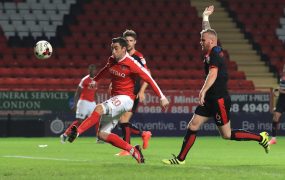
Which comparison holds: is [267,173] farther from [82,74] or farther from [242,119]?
[82,74]

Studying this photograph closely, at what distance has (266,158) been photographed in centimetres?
1334

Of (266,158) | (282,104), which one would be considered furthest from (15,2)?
(266,158)

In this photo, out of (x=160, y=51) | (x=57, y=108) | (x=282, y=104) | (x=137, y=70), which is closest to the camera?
(x=137, y=70)

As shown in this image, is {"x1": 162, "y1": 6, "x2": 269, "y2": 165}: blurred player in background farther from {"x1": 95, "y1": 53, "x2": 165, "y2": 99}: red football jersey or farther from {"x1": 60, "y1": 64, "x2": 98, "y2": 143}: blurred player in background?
{"x1": 60, "y1": 64, "x2": 98, "y2": 143}: blurred player in background

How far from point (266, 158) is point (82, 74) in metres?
14.5

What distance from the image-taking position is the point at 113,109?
10.7 m

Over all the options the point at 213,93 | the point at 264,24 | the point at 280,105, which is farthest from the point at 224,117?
the point at 264,24

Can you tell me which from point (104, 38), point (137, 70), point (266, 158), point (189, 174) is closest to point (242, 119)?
point (104, 38)

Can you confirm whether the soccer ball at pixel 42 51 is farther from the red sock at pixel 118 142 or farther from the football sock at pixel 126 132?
the red sock at pixel 118 142

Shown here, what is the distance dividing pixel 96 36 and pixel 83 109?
10139 mm

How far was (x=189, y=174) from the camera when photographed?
920cm

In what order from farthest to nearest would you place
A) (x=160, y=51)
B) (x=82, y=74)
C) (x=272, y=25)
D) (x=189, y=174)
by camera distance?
(x=272, y=25) → (x=160, y=51) → (x=82, y=74) → (x=189, y=174)

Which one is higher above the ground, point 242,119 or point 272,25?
point 272,25

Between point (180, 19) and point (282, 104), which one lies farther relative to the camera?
point (180, 19)
